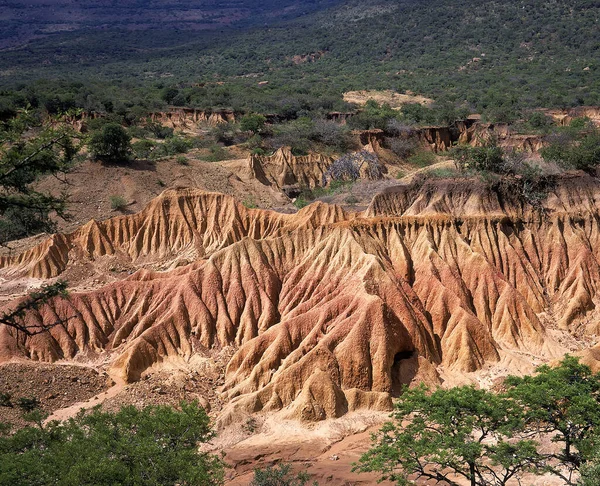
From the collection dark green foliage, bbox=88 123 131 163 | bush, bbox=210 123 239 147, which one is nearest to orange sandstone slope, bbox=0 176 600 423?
dark green foliage, bbox=88 123 131 163

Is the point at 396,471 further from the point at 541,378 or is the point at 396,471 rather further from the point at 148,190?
the point at 148,190

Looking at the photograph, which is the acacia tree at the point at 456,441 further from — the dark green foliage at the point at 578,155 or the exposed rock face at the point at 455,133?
the exposed rock face at the point at 455,133

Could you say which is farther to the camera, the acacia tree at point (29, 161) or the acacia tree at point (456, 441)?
the acacia tree at point (456, 441)

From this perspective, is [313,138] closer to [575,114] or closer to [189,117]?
[189,117]

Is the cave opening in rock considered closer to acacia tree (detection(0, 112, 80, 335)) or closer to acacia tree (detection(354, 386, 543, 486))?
acacia tree (detection(354, 386, 543, 486))

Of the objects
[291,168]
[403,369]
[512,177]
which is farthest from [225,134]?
[403,369]

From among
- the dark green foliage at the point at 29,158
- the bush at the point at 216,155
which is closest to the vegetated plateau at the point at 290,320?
the dark green foliage at the point at 29,158
